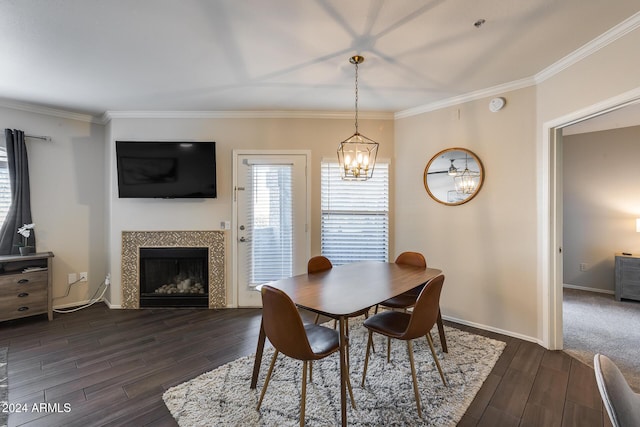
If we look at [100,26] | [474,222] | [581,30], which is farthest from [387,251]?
[100,26]

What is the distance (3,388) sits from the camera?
208 cm

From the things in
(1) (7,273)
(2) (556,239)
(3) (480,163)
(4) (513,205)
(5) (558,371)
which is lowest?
(5) (558,371)

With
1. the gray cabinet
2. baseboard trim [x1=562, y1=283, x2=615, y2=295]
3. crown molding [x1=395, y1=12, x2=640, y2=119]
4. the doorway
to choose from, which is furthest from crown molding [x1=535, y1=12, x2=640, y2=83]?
baseboard trim [x1=562, y1=283, x2=615, y2=295]

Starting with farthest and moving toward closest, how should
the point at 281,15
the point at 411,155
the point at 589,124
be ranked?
the point at 589,124, the point at 411,155, the point at 281,15

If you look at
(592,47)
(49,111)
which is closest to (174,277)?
(49,111)

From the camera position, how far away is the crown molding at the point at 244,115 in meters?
3.73

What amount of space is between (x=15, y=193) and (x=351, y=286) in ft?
13.5

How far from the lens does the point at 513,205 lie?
9.59 ft

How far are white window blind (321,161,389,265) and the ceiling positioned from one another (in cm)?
105

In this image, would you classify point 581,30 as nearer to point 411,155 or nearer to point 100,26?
point 411,155

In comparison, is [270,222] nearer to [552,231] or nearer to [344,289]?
[344,289]

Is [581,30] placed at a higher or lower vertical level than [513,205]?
higher

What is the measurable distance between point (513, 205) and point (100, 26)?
12.6 ft

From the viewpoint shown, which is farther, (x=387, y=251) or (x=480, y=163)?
(x=387, y=251)
